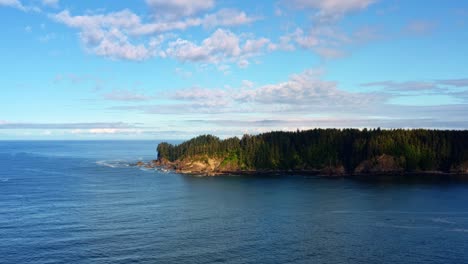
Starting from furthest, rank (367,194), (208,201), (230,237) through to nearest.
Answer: (367,194)
(208,201)
(230,237)

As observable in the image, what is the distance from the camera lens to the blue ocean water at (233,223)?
81.8 m

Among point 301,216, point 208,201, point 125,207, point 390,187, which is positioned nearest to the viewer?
point 301,216

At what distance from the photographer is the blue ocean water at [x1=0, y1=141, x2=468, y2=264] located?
81.8 m

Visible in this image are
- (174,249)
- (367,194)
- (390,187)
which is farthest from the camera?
(390,187)

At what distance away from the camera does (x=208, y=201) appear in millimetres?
142250

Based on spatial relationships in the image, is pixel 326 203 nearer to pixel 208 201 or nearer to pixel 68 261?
pixel 208 201

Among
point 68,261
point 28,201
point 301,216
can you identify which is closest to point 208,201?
point 301,216

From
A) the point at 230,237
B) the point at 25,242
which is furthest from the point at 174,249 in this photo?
the point at 25,242

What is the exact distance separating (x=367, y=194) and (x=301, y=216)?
1842 inches

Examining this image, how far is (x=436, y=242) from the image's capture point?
89250 mm

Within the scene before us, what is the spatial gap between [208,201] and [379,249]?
226ft

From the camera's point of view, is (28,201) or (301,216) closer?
(301,216)

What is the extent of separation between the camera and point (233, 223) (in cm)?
10844

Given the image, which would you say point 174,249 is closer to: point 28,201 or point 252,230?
point 252,230
